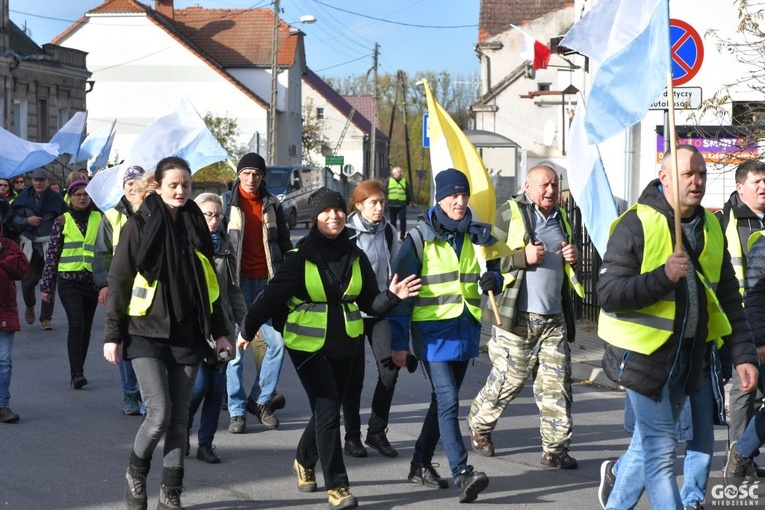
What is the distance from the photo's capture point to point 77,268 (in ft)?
34.3

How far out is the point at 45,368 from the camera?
11328 mm

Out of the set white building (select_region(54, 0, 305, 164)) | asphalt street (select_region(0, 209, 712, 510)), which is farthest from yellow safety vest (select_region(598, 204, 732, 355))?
white building (select_region(54, 0, 305, 164))

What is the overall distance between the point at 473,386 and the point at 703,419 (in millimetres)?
5386

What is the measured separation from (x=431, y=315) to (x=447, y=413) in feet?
1.81

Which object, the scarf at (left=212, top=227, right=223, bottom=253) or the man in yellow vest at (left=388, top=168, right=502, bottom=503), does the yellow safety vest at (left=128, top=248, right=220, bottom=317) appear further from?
the scarf at (left=212, top=227, right=223, bottom=253)

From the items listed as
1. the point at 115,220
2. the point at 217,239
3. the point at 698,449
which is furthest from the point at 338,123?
the point at 698,449

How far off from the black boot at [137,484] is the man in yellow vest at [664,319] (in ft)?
8.18

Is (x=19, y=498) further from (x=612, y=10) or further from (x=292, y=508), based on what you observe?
(x=612, y=10)

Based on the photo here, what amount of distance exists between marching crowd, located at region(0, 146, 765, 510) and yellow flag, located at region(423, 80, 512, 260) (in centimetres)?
27

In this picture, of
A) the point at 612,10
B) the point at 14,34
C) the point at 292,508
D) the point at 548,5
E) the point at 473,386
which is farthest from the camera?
the point at 548,5

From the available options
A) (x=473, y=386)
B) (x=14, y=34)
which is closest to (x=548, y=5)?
(x=14, y=34)

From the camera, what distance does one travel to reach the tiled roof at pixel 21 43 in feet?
150

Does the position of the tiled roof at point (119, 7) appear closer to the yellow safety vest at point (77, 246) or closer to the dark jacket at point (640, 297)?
the yellow safety vest at point (77, 246)

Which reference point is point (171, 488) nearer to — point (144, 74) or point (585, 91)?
point (585, 91)
